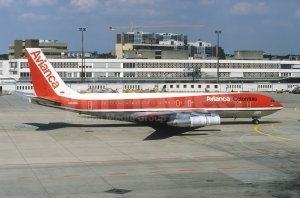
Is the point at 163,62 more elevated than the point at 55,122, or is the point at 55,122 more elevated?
the point at 163,62

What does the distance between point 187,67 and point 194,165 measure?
12383 cm

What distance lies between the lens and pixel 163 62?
514 feet

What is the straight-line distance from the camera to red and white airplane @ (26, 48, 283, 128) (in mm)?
53125

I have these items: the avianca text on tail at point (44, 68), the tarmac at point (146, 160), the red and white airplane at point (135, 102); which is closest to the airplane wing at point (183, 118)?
the red and white airplane at point (135, 102)

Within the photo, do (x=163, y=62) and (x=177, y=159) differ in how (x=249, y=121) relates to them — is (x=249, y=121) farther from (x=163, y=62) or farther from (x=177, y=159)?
(x=163, y=62)

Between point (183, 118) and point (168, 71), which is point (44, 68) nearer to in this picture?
point (183, 118)

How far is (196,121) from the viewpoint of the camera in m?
48.7

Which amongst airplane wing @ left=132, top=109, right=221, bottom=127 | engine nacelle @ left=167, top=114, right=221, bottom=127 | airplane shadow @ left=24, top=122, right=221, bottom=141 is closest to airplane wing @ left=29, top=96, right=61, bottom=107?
airplane shadow @ left=24, top=122, right=221, bottom=141

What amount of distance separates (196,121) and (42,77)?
17475 mm

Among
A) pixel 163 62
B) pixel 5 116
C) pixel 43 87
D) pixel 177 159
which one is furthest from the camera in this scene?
pixel 163 62

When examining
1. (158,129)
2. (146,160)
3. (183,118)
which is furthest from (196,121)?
(146,160)

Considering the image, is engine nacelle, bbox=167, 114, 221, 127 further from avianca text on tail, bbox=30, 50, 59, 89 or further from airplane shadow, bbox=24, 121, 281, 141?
avianca text on tail, bbox=30, 50, 59, 89

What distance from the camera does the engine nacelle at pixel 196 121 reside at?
48000 mm

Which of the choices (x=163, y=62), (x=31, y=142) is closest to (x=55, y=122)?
(x=31, y=142)
